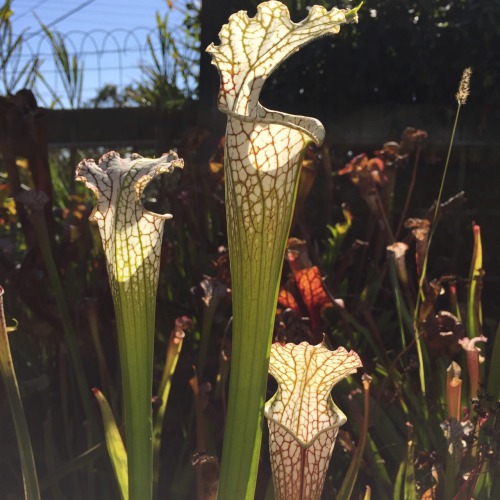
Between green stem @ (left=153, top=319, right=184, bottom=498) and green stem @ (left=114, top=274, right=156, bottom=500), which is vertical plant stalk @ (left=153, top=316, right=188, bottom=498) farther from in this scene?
green stem @ (left=114, top=274, right=156, bottom=500)

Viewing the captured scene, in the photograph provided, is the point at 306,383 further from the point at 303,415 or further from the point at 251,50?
the point at 251,50

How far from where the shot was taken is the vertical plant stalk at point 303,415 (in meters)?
0.81

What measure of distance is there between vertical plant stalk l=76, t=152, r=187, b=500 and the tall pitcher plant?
11 cm

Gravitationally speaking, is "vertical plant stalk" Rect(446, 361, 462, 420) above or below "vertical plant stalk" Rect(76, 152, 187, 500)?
below

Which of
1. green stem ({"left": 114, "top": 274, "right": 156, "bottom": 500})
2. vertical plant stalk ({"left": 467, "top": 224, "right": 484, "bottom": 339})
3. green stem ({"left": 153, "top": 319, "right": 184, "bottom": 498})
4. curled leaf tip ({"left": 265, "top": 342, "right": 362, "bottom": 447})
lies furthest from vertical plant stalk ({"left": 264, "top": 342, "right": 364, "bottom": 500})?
vertical plant stalk ({"left": 467, "top": 224, "right": 484, "bottom": 339})

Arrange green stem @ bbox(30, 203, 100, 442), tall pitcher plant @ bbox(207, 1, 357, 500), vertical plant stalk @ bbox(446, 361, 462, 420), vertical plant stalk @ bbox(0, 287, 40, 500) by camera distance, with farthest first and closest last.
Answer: green stem @ bbox(30, 203, 100, 442), vertical plant stalk @ bbox(446, 361, 462, 420), vertical plant stalk @ bbox(0, 287, 40, 500), tall pitcher plant @ bbox(207, 1, 357, 500)

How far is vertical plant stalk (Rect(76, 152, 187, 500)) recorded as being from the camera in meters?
0.79

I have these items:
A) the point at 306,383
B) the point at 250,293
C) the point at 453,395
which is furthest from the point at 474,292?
the point at 250,293

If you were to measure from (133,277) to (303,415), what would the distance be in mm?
277

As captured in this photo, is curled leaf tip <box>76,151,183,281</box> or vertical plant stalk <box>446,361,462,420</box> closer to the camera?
curled leaf tip <box>76,151,183,281</box>

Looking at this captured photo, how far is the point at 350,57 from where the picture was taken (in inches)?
93.4

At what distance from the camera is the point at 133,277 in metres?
0.80

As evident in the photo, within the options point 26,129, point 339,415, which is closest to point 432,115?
point 26,129

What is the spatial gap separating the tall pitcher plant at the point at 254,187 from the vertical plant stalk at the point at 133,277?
0.11 m
